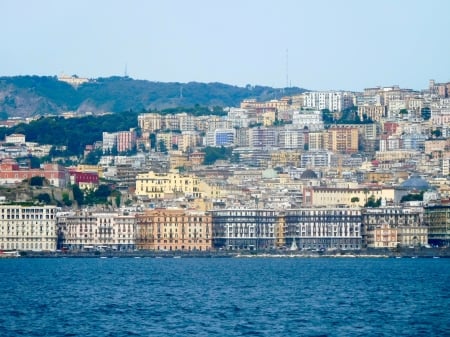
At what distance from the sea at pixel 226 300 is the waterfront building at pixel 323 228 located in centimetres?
Result: 1681

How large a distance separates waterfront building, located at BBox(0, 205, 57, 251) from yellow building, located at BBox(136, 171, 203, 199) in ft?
75.4

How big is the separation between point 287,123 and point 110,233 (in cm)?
7211

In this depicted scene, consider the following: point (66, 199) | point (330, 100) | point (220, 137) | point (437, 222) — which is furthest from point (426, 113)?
point (437, 222)

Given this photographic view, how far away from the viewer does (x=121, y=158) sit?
167 metres

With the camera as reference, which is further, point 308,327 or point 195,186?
point 195,186

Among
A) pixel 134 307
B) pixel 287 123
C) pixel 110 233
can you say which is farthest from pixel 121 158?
pixel 134 307

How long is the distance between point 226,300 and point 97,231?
53222mm

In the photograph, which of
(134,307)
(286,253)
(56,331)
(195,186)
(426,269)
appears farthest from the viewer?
(195,186)

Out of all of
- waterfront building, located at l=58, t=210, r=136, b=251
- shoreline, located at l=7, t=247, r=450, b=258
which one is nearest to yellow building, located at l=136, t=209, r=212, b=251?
waterfront building, located at l=58, t=210, r=136, b=251

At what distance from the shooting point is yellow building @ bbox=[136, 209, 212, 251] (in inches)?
4459

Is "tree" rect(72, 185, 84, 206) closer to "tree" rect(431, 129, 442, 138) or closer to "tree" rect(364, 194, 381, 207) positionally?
"tree" rect(364, 194, 381, 207)

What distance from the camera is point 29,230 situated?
376 feet

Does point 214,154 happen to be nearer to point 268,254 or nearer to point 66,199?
point 66,199

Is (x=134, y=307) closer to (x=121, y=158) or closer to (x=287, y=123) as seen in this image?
(x=121, y=158)
